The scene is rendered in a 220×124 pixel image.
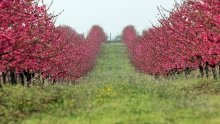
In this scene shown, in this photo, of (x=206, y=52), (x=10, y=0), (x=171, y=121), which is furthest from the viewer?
(x=206, y=52)

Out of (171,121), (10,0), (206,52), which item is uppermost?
(10,0)

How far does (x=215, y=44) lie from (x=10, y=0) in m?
10.5

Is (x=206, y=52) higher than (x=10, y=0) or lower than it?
lower

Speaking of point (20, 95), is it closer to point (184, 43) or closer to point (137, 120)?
point (137, 120)

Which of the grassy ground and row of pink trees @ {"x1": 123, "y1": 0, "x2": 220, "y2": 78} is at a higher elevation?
row of pink trees @ {"x1": 123, "y1": 0, "x2": 220, "y2": 78}

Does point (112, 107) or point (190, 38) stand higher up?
point (190, 38)

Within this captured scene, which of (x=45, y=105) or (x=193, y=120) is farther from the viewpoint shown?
(x=45, y=105)

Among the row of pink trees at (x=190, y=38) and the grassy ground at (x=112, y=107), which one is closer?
the grassy ground at (x=112, y=107)

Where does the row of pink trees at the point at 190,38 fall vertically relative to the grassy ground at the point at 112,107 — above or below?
above

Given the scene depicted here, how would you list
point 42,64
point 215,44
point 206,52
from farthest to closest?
point 42,64
point 206,52
point 215,44

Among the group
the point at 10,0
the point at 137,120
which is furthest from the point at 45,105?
the point at 137,120

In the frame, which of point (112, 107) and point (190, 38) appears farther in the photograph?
point (190, 38)

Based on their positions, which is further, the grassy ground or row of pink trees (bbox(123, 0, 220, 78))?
row of pink trees (bbox(123, 0, 220, 78))

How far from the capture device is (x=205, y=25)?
23.0 meters
